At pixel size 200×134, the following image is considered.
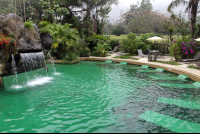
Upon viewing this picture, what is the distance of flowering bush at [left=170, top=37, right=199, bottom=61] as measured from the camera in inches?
502

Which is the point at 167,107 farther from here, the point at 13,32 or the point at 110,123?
the point at 13,32

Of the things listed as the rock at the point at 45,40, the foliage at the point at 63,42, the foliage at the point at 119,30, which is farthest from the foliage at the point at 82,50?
the foliage at the point at 119,30

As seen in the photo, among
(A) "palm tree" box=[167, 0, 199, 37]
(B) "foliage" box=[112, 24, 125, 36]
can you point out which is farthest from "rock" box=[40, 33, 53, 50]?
(B) "foliage" box=[112, 24, 125, 36]

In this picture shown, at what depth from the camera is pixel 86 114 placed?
4508 millimetres

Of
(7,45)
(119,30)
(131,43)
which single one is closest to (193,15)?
(131,43)

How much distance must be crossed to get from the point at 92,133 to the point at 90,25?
2047 cm

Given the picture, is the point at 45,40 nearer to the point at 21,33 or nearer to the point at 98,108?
the point at 21,33

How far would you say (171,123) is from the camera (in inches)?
158

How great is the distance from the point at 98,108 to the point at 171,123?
2.05 metres

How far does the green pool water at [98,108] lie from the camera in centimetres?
384

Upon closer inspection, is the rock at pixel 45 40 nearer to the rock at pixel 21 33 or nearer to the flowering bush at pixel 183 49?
the rock at pixel 21 33

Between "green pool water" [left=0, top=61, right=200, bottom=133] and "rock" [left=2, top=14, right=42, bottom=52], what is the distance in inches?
83.2

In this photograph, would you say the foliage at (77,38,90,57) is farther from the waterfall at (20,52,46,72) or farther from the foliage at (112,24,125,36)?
the foliage at (112,24,125,36)

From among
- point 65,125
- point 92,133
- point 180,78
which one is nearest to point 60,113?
point 65,125
